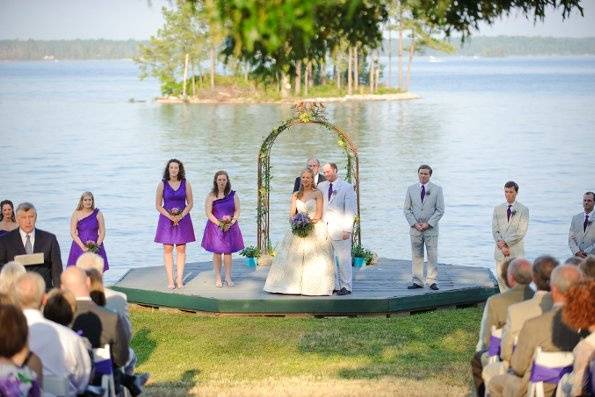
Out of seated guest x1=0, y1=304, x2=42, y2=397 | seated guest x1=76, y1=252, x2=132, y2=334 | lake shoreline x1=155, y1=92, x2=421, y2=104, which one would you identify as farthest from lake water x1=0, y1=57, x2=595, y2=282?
seated guest x1=0, y1=304, x2=42, y2=397

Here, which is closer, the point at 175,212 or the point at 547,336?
the point at 547,336

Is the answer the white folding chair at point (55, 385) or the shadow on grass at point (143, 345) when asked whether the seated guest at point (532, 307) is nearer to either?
the white folding chair at point (55, 385)

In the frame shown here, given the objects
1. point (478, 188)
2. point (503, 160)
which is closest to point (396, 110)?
point (503, 160)

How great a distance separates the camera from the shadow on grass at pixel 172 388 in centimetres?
1038

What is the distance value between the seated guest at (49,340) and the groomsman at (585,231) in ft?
29.1

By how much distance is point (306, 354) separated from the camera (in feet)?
43.2

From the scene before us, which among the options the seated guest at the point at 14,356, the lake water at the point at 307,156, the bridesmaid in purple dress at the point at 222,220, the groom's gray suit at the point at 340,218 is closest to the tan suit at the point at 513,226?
the groom's gray suit at the point at 340,218

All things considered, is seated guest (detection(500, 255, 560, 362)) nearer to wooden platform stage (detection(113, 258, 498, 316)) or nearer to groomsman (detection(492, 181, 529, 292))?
wooden platform stage (detection(113, 258, 498, 316))

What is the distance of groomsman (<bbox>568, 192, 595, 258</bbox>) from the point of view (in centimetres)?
1534

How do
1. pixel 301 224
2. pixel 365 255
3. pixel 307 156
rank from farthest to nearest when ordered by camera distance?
pixel 307 156
pixel 365 255
pixel 301 224

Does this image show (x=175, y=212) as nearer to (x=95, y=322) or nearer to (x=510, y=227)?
(x=510, y=227)

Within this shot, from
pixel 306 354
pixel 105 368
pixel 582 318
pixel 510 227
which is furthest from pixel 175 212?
pixel 582 318

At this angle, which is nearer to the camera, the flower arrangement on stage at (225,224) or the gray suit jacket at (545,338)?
the gray suit jacket at (545,338)

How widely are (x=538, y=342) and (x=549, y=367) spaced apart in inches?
6.7
